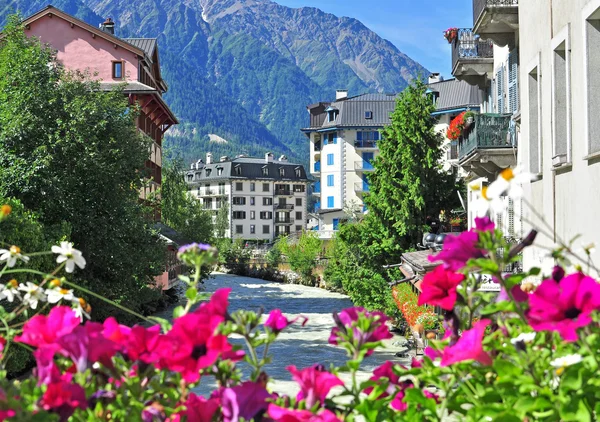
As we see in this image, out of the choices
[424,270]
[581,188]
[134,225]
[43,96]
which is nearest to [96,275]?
[134,225]

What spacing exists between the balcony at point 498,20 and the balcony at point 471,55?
4.21 meters

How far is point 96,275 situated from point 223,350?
21.8 metres

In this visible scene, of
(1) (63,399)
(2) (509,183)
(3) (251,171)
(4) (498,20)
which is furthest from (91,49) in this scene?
(3) (251,171)

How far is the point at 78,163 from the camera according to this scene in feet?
70.5

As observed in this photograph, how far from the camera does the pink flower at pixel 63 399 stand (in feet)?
6.01

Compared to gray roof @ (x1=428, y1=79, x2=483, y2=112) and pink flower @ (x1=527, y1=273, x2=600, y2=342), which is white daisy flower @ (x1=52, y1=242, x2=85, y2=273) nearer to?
pink flower @ (x1=527, y1=273, x2=600, y2=342)

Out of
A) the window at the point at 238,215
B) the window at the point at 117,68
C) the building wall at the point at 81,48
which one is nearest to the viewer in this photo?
the building wall at the point at 81,48

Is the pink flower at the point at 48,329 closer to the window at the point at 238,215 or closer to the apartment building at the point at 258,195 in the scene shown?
the apartment building at the point at 258,195

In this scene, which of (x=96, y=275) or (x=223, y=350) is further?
(x=96, y=275)

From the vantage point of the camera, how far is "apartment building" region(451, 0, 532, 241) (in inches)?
621

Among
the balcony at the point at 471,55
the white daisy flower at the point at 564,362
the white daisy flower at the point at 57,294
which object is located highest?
the balcony at the point at 471,55

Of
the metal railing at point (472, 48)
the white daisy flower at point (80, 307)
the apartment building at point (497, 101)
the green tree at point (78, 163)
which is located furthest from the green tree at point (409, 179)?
the white daisy flower at point (80, 307)

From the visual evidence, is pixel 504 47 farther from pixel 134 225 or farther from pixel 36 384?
pixel 36 384

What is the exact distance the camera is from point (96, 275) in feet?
74.9
